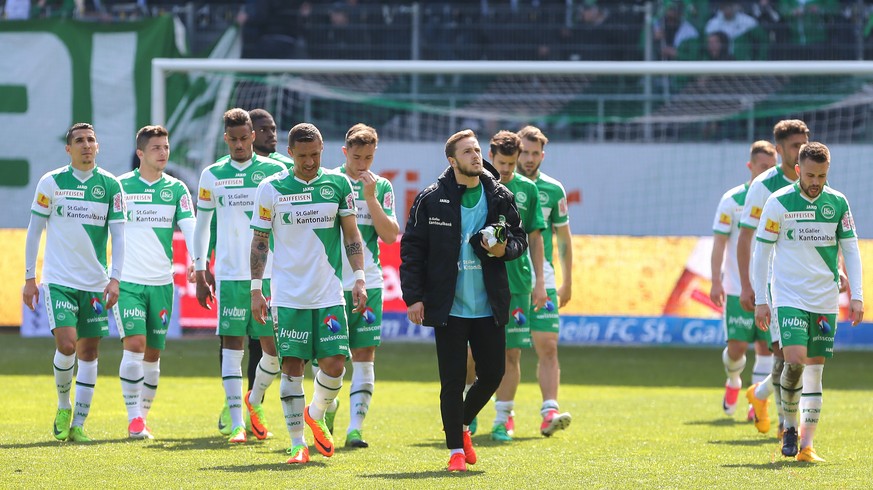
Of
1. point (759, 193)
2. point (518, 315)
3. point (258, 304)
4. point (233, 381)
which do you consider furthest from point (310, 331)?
point (759, 193)

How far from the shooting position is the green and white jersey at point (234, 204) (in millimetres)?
9750

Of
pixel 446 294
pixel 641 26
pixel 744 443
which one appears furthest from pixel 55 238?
pixel 641 26

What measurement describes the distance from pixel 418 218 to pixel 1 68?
1607cm

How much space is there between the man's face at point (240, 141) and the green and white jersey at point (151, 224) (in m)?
0.72

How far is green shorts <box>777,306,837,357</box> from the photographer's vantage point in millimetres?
8492

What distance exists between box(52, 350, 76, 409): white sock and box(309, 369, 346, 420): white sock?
210cm

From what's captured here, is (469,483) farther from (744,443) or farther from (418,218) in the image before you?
(744,443)

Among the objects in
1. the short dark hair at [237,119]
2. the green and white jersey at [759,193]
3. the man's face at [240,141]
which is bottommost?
the green and white jersey at [759,193]

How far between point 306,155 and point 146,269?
7.72 feet

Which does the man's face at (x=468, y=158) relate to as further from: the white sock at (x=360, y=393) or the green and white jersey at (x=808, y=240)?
the white sock at (x=360, y=393)

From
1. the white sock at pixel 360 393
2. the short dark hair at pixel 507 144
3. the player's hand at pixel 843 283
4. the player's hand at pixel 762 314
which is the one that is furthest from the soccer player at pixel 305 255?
the player's hand at pixel 843 283

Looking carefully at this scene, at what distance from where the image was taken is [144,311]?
9922 millimetres

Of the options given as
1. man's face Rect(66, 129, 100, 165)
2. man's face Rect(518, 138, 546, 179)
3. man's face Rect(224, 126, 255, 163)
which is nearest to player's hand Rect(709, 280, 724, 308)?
man's face Rect(518, 138, 546, 179)

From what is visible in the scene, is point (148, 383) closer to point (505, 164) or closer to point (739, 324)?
point (505, 164)
